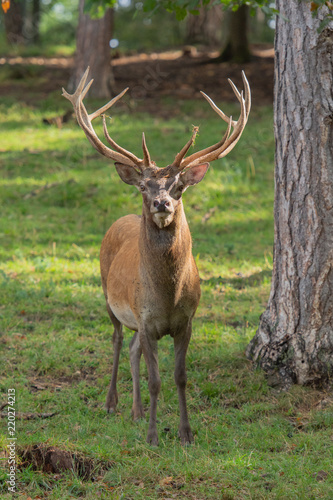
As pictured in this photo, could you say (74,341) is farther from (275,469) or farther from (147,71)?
(147,71)

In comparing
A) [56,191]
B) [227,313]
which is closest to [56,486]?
[227,313]

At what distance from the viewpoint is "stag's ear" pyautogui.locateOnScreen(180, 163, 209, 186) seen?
5.10 meters

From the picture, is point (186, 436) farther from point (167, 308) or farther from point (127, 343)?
point (127, 343)

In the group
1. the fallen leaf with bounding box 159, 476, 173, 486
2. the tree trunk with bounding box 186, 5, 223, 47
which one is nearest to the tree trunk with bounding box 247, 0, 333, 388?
the fallen leaf with bounding box 159, 476, 173, 486

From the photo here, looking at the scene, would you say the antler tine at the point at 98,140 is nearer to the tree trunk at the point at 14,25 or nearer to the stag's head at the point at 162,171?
the stag's head at the point at 162,171

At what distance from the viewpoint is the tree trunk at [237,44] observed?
18614 mm

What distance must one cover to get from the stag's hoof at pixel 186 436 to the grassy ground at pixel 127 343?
87mm

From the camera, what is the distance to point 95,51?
15.5 meters

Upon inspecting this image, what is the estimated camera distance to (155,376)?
5.36 meters

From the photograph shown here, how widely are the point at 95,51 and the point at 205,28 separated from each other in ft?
27.4

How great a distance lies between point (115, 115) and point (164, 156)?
139 inches

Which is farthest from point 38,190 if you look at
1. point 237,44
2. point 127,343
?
point 237,44

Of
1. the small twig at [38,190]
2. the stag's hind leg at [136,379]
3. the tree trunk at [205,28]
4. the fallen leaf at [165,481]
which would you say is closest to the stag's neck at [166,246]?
the stag's hind leg at [136,379]

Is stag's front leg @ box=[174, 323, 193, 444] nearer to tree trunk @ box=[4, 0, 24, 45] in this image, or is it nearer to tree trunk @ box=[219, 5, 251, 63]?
tree trunk @ box=[219, 5, 251, 63]
